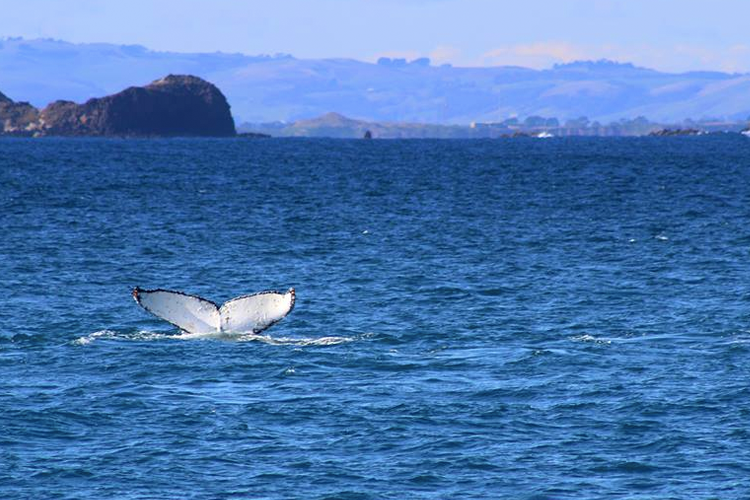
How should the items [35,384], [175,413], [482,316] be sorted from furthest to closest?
[482,316] < [35,384] < [175,413]

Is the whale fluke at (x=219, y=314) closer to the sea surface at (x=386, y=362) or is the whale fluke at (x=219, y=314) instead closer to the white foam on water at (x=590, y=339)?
the sea surface at (x=386, y=362)

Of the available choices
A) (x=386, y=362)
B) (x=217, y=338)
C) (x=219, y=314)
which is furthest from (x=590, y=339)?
(x=219, y=314)

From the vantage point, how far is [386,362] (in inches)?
1556

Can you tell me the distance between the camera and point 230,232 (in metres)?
80.1

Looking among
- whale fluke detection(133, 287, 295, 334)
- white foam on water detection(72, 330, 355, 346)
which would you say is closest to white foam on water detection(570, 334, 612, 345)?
white foam on water detection(72, 330, 355, 346)

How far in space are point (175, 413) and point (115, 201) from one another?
73.4 metres

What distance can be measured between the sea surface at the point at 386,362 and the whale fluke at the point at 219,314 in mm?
Answer: 579

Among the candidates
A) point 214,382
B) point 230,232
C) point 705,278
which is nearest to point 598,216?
point 230,232

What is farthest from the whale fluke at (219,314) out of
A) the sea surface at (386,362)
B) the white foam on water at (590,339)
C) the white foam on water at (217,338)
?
the white foam on water at (590,339)

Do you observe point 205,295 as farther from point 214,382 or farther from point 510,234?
point 510,234

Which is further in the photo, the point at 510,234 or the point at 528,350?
the point at 510,234

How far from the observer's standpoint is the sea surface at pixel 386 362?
28.4m

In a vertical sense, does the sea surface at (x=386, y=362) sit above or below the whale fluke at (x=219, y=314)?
below

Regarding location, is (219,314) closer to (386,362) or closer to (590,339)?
(386,362)
